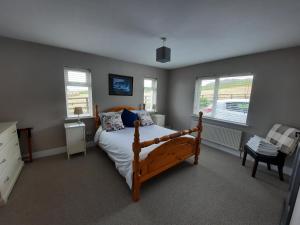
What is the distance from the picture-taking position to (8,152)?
1.94 metres

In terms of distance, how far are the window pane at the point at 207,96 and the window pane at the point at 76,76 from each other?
3.34m

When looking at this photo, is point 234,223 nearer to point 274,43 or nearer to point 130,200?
point 130,200

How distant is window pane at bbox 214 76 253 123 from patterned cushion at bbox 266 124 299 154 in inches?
25.4

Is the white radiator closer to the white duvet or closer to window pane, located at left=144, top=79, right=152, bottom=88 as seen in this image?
the white duvet

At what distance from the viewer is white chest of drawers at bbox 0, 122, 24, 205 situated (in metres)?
1.70

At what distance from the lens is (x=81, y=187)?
1.98 m

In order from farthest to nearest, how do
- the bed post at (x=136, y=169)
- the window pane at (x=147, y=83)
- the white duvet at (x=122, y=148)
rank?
the window pane at (x=147, y=83), the white duvet at (x=122, y=148), the bed post at (x=136, y=169)

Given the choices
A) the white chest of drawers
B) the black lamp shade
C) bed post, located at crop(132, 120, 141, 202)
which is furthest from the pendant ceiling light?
the white chest of drawers

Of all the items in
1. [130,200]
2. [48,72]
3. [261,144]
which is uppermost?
[48,72]

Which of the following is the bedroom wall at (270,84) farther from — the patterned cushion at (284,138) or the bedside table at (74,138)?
the bedside table at (74,138)

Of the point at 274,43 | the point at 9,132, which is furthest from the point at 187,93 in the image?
the point at 9,132

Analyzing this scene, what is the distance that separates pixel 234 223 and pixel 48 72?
3969mm

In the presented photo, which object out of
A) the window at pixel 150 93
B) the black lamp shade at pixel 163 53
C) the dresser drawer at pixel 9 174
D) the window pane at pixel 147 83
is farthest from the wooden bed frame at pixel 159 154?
the window pane at pixel 147 83

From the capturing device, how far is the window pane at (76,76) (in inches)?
119
